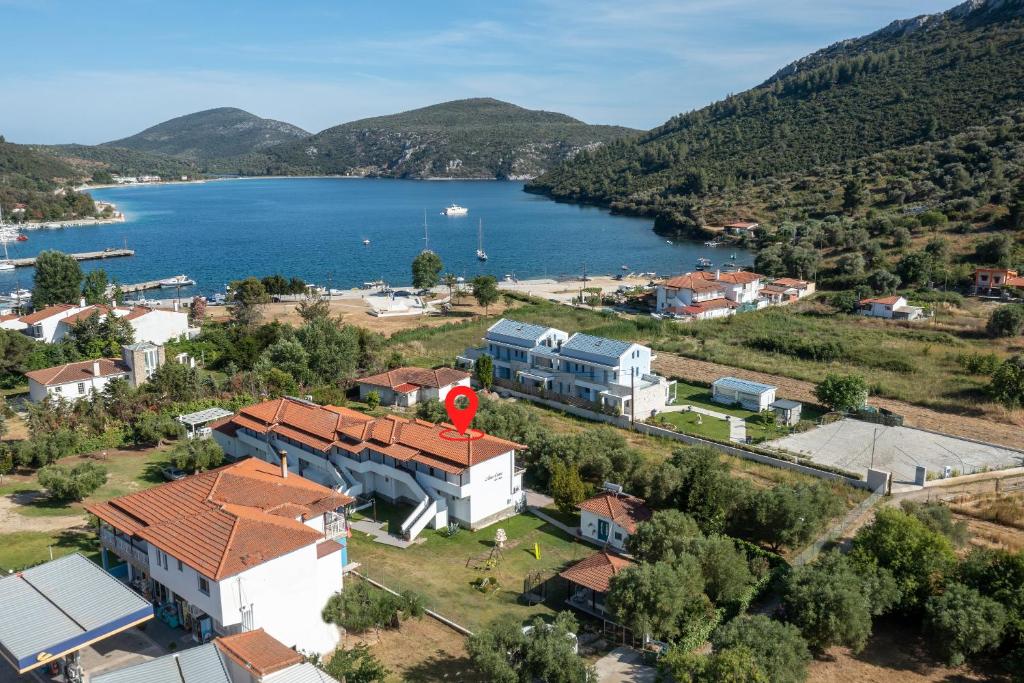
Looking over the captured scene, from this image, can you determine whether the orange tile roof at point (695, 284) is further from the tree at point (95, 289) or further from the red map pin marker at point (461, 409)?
the tree at point (95, 289)

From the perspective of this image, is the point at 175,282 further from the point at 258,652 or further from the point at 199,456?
the point at 258,652

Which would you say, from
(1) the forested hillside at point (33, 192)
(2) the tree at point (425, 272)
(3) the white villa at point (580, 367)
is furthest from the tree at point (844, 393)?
(1) the forested hillside at point (33, 192)

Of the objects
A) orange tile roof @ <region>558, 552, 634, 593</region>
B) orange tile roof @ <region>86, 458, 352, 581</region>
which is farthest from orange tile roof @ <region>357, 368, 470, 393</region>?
orange tile roof @ <region>558, 552, 634, 593</region>

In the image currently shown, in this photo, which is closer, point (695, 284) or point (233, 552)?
point (233, 552)

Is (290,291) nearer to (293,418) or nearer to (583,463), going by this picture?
(293,418)

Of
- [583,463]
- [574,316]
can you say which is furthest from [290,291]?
[583,463]

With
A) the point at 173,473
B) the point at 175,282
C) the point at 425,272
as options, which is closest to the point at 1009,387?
the point at 173,473
